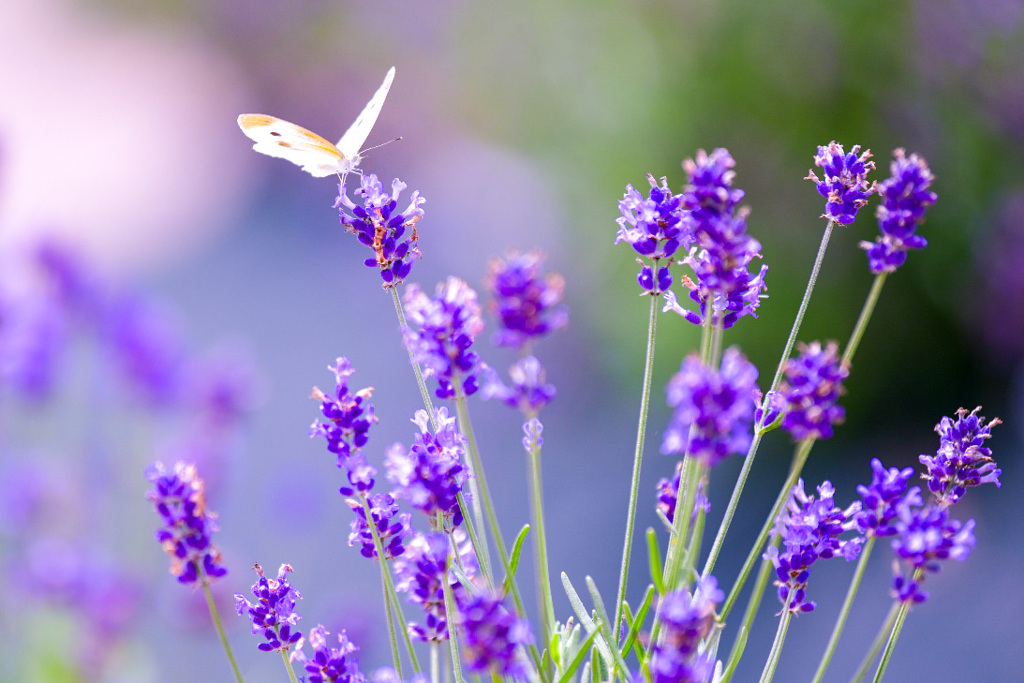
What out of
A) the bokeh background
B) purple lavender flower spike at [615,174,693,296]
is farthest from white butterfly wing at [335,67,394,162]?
the bokeh background

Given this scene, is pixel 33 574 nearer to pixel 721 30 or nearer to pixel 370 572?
pixel 370 572

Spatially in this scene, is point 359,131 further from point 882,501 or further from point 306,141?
point 882,501

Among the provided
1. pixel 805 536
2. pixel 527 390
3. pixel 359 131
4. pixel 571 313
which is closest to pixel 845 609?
pixel 805 536

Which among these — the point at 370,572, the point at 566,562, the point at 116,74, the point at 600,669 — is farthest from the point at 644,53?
the point at 116,74

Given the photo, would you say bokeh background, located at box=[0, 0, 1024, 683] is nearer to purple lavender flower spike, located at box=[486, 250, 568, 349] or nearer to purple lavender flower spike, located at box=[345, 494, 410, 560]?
purple lavender flower spike, located at box=[345, 494, 410, 560]

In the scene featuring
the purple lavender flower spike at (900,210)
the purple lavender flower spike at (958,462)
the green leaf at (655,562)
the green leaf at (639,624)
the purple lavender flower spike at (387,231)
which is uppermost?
the purple lavender flower spike at (900,210)

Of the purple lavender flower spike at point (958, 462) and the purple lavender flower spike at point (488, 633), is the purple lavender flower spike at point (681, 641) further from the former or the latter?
the purple lavender flower spike at point (958, 462)

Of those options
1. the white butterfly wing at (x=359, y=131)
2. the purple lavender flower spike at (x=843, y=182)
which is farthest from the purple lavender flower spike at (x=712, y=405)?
the white butterfly wing at (x=359, y=131)
